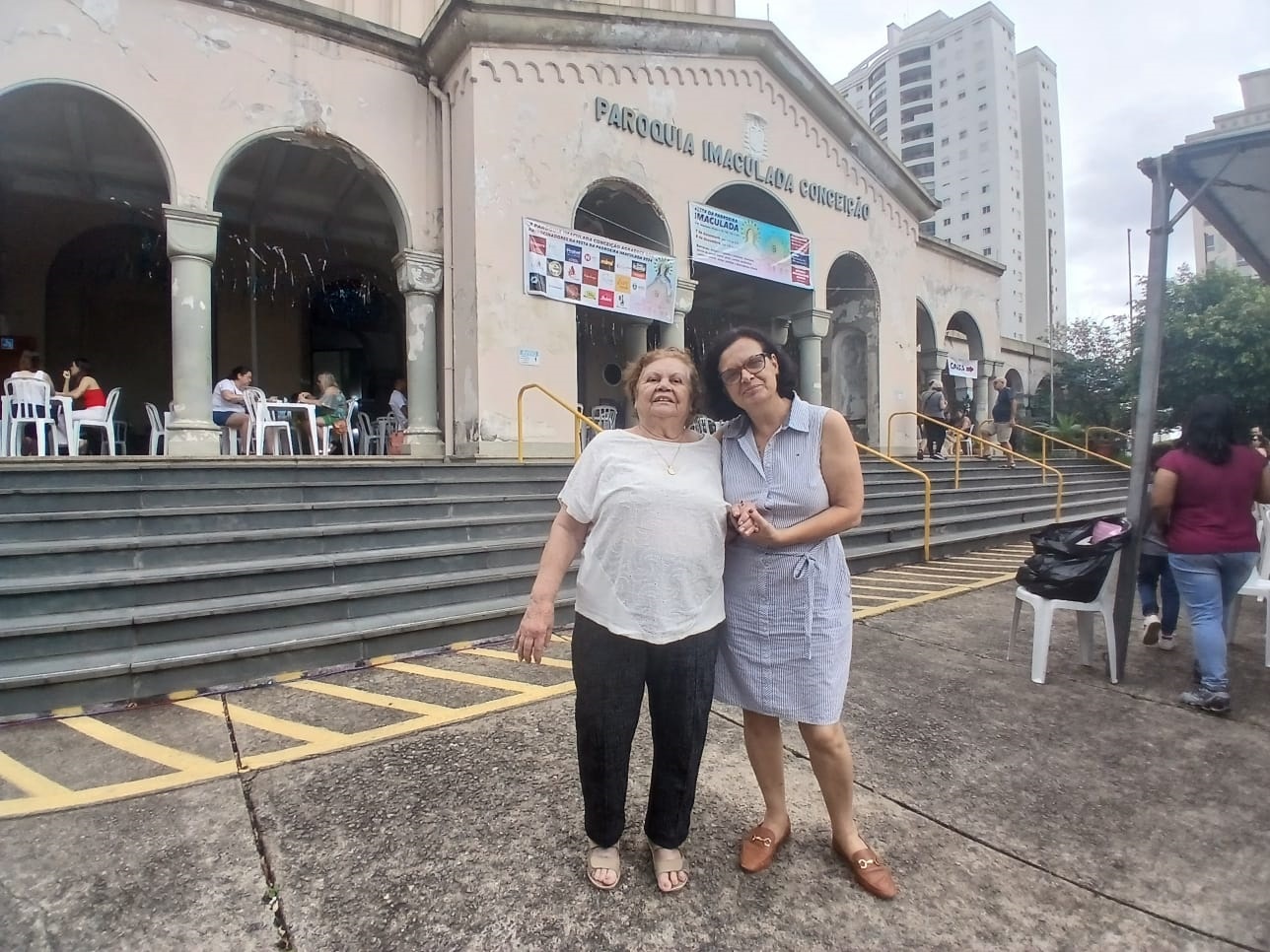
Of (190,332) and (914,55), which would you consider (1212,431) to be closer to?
(190,332)

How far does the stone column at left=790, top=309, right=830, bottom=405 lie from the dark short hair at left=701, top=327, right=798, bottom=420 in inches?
444

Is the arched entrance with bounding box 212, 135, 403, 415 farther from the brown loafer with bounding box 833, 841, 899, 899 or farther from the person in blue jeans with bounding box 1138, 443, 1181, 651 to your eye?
the brown loafer with bounding box 833, 841, 899, 899

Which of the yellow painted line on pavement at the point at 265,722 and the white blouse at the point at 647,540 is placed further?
the yellow painted line on pavement at the point at 265,722

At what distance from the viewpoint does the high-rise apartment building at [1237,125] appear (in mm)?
3722

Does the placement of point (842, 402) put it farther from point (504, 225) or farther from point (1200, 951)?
point (1200, 951)

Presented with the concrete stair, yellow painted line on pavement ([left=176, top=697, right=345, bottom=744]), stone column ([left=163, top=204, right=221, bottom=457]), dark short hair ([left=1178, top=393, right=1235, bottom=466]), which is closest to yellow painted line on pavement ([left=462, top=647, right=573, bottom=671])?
the concrete stair

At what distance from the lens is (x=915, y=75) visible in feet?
260

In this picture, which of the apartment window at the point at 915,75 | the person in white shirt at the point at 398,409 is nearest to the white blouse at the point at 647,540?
the person in white shirt at the point at 398,409

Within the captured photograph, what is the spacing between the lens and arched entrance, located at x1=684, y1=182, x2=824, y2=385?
12391mm

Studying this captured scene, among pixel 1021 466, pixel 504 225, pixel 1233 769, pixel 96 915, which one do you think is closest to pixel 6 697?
pixel 96 915

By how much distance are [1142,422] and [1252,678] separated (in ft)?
5.19

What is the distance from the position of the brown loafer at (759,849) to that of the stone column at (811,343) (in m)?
11.5

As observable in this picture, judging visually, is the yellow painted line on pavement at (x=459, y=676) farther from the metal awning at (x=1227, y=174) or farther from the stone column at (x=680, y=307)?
the stone column at (x=680, y=307)

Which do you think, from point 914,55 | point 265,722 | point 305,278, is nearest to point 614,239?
point 305,278
